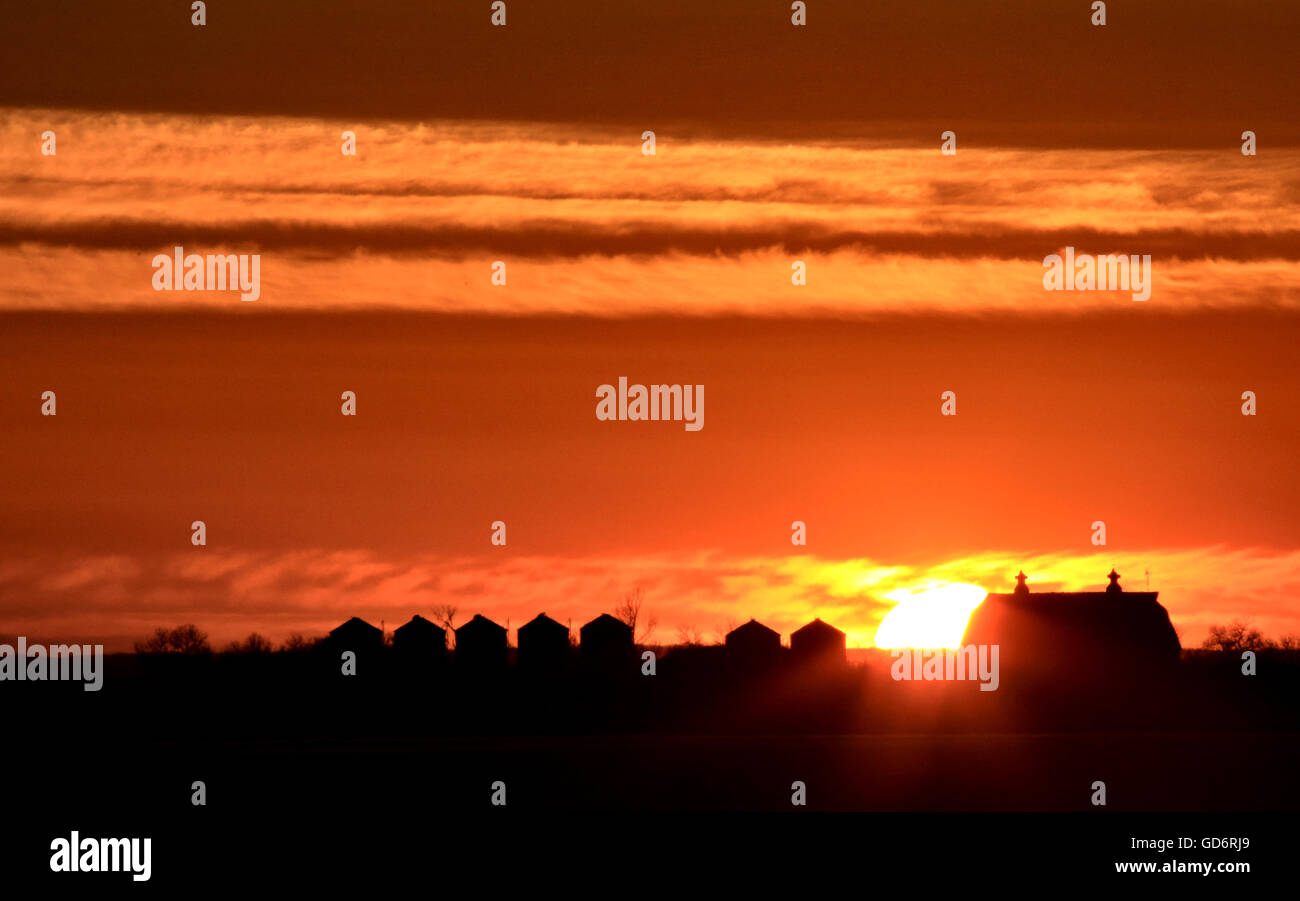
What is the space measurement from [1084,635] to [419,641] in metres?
37.4

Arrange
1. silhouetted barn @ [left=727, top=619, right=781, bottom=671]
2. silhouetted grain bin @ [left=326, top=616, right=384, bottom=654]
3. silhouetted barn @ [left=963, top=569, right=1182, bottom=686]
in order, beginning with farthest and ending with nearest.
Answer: silhouetted grain bin @ [left=326, top=616, right=384, bottom=654], silhouetted barn @ [left=727, top=619, right=781, bottom=671], silhouetted barn @ [left=963, top=569, right=1182, bottom=686]

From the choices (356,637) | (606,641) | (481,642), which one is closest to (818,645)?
(606,641)

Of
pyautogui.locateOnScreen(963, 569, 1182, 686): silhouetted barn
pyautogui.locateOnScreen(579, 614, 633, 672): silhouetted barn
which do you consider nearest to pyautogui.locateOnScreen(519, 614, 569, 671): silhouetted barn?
pyautogui.locateOnScreen(579, 614, 633, 672): silhouetted barn

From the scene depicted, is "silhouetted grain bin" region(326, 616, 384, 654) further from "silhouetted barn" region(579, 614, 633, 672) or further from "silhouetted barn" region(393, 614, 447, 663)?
"silhouetted barn" region(579, 614, 633, 672)

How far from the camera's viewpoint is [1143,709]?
71.2 metres

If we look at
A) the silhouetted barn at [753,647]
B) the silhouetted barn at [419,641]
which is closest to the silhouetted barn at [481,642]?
the silhouetted barn at [419,641]

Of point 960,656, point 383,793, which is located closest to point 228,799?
point 383,793

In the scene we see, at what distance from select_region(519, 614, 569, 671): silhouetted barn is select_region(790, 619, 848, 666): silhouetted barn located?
13.5 metres

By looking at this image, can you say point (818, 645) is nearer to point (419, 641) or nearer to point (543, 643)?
point (543, 643)

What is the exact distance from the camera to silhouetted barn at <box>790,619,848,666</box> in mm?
86938

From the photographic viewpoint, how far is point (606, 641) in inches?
3590

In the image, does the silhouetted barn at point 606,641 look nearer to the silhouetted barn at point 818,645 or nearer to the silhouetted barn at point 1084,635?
the silhouetted barn at point 818,645
